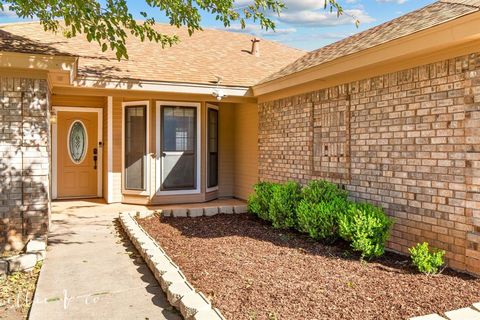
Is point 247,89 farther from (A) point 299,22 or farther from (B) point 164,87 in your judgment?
(A) point 299,22

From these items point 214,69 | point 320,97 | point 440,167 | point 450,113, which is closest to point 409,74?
point 450,113

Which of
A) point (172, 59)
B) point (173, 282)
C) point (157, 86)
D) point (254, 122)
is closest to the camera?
point (173, 282)

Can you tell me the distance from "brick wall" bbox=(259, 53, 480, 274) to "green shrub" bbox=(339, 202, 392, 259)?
58 centimetres

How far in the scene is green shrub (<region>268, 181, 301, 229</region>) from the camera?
7000 mm

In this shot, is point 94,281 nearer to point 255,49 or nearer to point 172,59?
point 172,59

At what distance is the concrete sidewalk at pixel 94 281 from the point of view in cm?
381

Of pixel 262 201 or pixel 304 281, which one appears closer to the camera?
pixel 304 281

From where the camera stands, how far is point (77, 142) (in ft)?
35.2

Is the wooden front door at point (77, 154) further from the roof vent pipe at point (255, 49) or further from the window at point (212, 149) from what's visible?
the roof vent pipe at point (255, 49)

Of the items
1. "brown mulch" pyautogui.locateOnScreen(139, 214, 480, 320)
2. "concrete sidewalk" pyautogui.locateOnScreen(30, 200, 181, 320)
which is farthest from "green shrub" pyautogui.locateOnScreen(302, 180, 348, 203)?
"concrete sidewalk" pyautogui.locateOnScreen(30, 200, 181, 320)

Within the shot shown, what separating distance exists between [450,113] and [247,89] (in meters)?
5.20

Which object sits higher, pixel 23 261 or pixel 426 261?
pixel 426 261

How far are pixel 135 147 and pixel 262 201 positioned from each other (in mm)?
3770

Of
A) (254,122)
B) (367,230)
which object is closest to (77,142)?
(254,122)
